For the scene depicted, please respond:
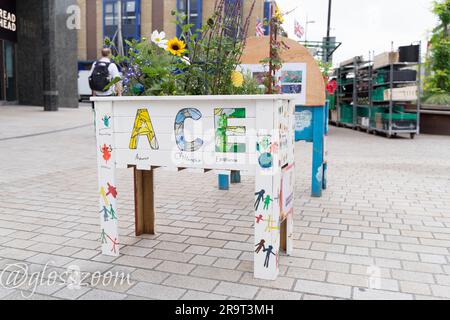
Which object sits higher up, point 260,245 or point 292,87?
point 292,87

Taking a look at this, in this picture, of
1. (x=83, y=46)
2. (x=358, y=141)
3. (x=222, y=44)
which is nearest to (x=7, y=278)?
(x=222, y=44)

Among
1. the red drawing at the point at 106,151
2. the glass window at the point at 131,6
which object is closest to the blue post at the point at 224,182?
the red drawing at the point at 106,151

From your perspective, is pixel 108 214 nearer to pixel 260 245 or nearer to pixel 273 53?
pixel 260 245

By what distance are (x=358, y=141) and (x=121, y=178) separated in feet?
23.9

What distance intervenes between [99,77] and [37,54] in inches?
425

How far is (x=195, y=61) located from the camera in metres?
3.13

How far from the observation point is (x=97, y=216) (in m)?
4.12

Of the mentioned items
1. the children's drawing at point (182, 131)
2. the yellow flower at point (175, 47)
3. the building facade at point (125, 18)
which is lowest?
the children's drawing at point (182, 131)

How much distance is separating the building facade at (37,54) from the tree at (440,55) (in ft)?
42.8

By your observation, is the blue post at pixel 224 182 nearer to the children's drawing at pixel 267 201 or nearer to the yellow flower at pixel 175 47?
the yellow flower at pixel 175 47

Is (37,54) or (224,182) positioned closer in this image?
(224,182)

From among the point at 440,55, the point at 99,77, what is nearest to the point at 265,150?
the point at 99,77

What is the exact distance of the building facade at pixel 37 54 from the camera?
54.1 ft
